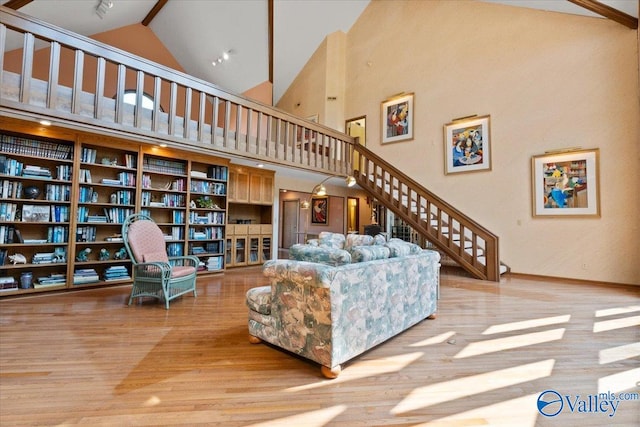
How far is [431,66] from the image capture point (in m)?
7.37

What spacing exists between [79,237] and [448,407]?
16.9 feet

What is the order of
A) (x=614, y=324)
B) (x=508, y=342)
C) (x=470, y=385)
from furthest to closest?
1. (x=614, y=324)
2. (x=508, y=342)
3. (x=470, y=385)

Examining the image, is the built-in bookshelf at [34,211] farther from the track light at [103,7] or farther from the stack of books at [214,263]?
the track light at [103,7]

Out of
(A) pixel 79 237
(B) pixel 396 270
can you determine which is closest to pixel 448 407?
(B) pixel 396 270

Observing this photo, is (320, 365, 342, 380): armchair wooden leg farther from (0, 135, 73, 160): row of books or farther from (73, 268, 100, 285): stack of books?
(0, 135, 73, 160): row of books

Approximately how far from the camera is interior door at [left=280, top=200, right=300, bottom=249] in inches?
433

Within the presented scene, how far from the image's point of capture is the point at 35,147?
4113mm

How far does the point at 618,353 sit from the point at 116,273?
6.14m

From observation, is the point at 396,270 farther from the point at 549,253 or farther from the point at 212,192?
the point at 549,253

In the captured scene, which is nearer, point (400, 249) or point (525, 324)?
point (400, 249)

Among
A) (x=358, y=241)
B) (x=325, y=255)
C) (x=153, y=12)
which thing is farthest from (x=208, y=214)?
(x=153, y=12)

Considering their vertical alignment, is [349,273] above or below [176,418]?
above

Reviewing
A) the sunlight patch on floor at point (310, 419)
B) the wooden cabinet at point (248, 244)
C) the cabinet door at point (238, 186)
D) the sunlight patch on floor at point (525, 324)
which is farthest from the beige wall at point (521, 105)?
the sunlight patch on floor at point (310, 419)

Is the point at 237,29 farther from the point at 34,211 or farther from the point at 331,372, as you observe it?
the point at 331,372
